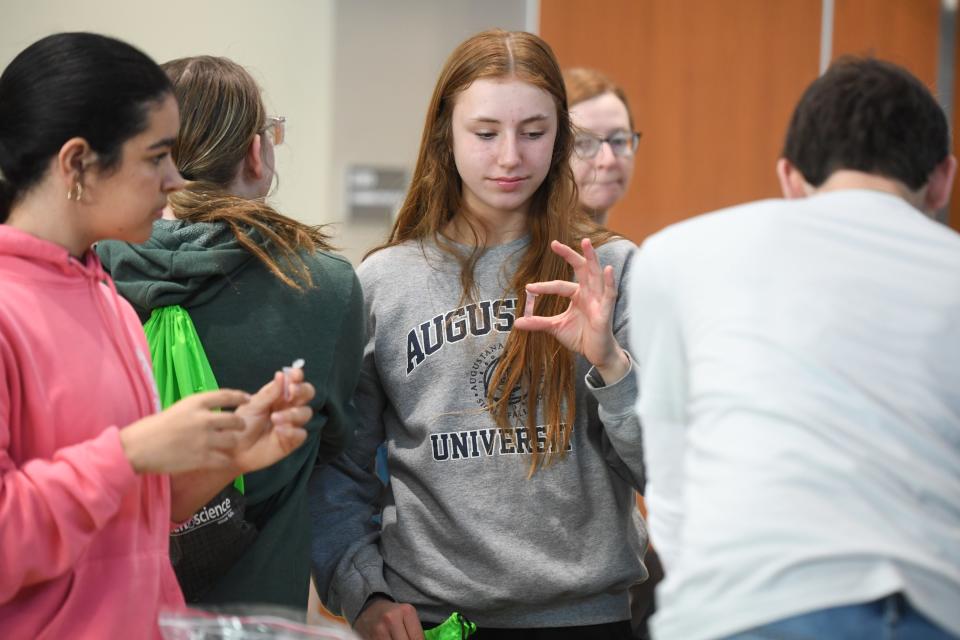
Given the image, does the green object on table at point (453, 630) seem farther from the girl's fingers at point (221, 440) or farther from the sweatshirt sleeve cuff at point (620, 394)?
the girl's fingers at point (221, 440)

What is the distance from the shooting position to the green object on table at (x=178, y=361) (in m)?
1.60

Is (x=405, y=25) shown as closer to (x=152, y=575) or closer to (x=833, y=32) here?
(x=833, y=32)

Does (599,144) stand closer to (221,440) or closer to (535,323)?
(535,323)

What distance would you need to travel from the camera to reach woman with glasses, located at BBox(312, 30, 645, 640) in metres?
1.73

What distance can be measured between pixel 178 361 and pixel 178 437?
1.35 ft

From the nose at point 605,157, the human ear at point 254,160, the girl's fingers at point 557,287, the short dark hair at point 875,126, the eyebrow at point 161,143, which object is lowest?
the girl's fingers at point 557,287

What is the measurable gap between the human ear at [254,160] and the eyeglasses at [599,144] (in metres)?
1.20

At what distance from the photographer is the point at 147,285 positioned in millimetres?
1633

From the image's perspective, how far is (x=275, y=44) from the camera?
4.23 m

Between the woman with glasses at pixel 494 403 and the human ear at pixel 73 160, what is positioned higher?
the human ear at pixel 73 160

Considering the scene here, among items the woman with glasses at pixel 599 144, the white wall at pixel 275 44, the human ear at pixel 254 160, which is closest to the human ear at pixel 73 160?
the human ear at pixel 254 160

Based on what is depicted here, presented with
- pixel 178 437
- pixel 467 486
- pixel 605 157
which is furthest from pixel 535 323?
pixel 605 157

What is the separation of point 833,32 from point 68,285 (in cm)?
353

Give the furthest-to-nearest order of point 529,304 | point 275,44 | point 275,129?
point 275,44 → point 275,129 → point 529,304
